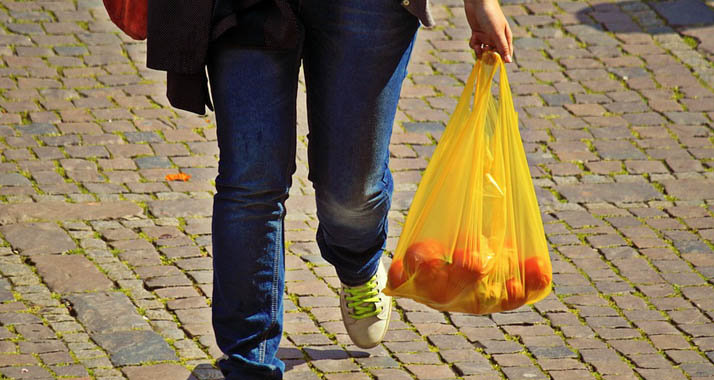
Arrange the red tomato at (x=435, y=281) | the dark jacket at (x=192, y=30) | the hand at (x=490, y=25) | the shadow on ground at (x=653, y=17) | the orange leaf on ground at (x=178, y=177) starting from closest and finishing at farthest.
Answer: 1. the dark jacket at (x=192, y=30)
2. the hand at (x=490, y=25)
3. the red tomato at (x=435, y=281)
4. the orange leaf on ground at (x=178, y=177)
5. the shadow on ground at (x=653, y=17)

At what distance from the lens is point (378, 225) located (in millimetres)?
3432

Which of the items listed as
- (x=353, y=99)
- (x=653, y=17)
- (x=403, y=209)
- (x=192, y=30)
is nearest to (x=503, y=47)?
(x=353, y=99)

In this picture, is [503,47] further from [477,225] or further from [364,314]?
[364,314]

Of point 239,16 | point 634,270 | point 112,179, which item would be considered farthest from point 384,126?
point 112,179

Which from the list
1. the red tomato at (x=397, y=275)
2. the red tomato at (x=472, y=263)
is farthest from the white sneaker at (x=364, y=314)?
the red tomato at (x=472, y=263)

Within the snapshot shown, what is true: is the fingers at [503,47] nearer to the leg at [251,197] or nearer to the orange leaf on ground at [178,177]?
the leg at [251,197]

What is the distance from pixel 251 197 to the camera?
3.03 m

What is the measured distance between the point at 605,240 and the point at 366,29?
1.85m

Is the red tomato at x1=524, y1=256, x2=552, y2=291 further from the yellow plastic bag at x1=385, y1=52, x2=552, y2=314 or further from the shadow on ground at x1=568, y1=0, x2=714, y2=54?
the shadow on ground at x1=568, y1=0, x2=714, y2=54

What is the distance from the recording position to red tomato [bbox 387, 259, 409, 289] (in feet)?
10.5

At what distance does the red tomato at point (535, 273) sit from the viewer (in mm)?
3168

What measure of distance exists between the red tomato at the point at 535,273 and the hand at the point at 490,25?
54 cm

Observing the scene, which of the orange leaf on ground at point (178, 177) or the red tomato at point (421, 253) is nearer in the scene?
the red tomato at point (421, 253)

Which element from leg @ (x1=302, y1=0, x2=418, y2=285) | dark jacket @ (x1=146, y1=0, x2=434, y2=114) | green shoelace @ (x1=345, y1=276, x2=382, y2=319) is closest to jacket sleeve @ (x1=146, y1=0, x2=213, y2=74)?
dark jacket @ (x1=146, y1=0, x2=434, y2=114)
